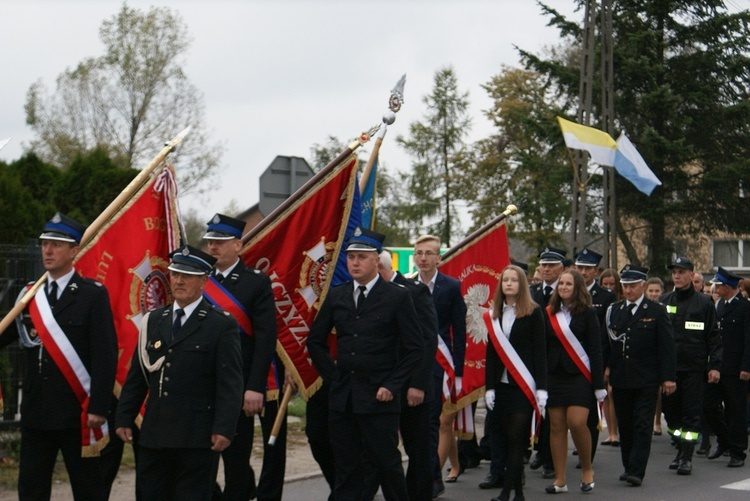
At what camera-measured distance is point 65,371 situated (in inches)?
269

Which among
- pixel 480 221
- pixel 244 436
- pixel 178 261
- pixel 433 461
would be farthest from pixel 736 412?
pixel 480 221

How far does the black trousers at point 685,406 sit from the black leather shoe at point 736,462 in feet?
1.46

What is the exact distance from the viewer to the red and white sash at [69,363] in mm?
6812

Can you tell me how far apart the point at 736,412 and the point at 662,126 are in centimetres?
2285

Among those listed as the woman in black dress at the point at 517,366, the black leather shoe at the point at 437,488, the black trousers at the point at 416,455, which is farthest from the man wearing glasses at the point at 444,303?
the black trousers at the point at 416,455

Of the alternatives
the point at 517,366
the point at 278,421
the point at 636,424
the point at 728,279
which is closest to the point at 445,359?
the point at 517,366

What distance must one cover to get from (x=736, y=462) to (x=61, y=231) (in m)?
7.68

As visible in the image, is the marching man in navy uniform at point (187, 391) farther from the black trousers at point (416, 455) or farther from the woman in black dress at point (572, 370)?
the woman in black dress at point (572, 370)

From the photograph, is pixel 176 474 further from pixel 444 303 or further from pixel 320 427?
pixel 444 303

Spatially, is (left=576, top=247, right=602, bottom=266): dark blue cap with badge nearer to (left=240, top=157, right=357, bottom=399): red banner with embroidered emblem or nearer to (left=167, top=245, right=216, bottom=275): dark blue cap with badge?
(left=240, top=157, right=357, bottom=399): red banner with embroidered emblem

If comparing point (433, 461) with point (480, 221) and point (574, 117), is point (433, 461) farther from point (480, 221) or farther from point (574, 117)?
point (480, 221)

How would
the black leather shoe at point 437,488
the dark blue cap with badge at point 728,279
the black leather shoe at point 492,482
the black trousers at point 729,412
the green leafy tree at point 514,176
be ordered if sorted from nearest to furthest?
the black leather shoe at point 437,488
the black leather shoe at point 492,482
the black trousers at point 729,412
the dark blue cap with badge at point 728,279
the green leafy tree at point 514,176

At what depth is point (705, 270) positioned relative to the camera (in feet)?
164

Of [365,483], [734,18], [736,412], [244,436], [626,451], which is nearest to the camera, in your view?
[244,436]
